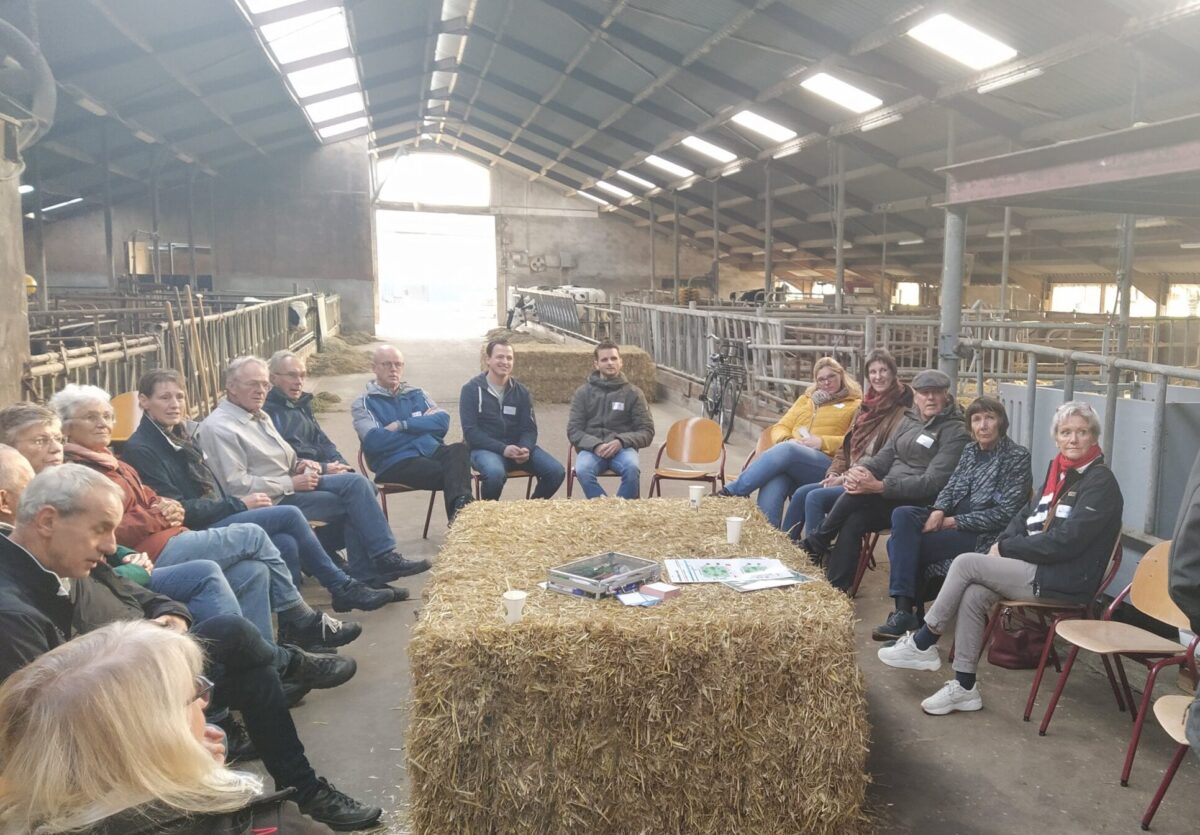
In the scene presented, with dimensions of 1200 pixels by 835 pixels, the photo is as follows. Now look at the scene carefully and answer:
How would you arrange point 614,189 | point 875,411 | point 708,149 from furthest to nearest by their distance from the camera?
1. point 614,189
2. point 708,149
3. point 875,411

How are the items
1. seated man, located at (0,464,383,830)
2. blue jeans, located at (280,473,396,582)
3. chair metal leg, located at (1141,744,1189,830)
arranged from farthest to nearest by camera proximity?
blue jeans, located at (280,473,396,582) < chair metal leg, located at (1141,744,1189,830) < seated man, located at (0,464,383,830)

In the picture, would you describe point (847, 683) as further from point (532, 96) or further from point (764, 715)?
point (532, 96)

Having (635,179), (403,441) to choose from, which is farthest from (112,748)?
(635,179)

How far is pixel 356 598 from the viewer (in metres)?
3.87

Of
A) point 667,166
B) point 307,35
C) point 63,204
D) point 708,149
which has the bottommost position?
point 63,204

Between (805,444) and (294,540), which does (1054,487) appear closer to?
(805,444)

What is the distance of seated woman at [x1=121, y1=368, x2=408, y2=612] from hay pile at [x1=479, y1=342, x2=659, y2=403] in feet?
22.1

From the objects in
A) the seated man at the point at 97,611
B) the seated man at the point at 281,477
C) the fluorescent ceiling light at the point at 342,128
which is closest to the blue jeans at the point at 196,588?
the seated man at the point at 97,611

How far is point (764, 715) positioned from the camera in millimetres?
2139

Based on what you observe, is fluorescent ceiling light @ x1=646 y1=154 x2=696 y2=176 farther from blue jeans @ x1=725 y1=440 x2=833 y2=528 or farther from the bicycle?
blue jeans @ x1=725 y1=440 x2=833 y2=528

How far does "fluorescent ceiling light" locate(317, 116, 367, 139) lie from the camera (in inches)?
750

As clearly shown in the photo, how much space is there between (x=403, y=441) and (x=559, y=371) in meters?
5.95

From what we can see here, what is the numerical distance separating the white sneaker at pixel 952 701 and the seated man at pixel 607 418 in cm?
237

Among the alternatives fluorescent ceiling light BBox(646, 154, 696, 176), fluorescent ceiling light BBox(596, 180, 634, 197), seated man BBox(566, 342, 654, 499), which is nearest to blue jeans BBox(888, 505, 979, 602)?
seated man BBox(566, 342, 654, 499)
